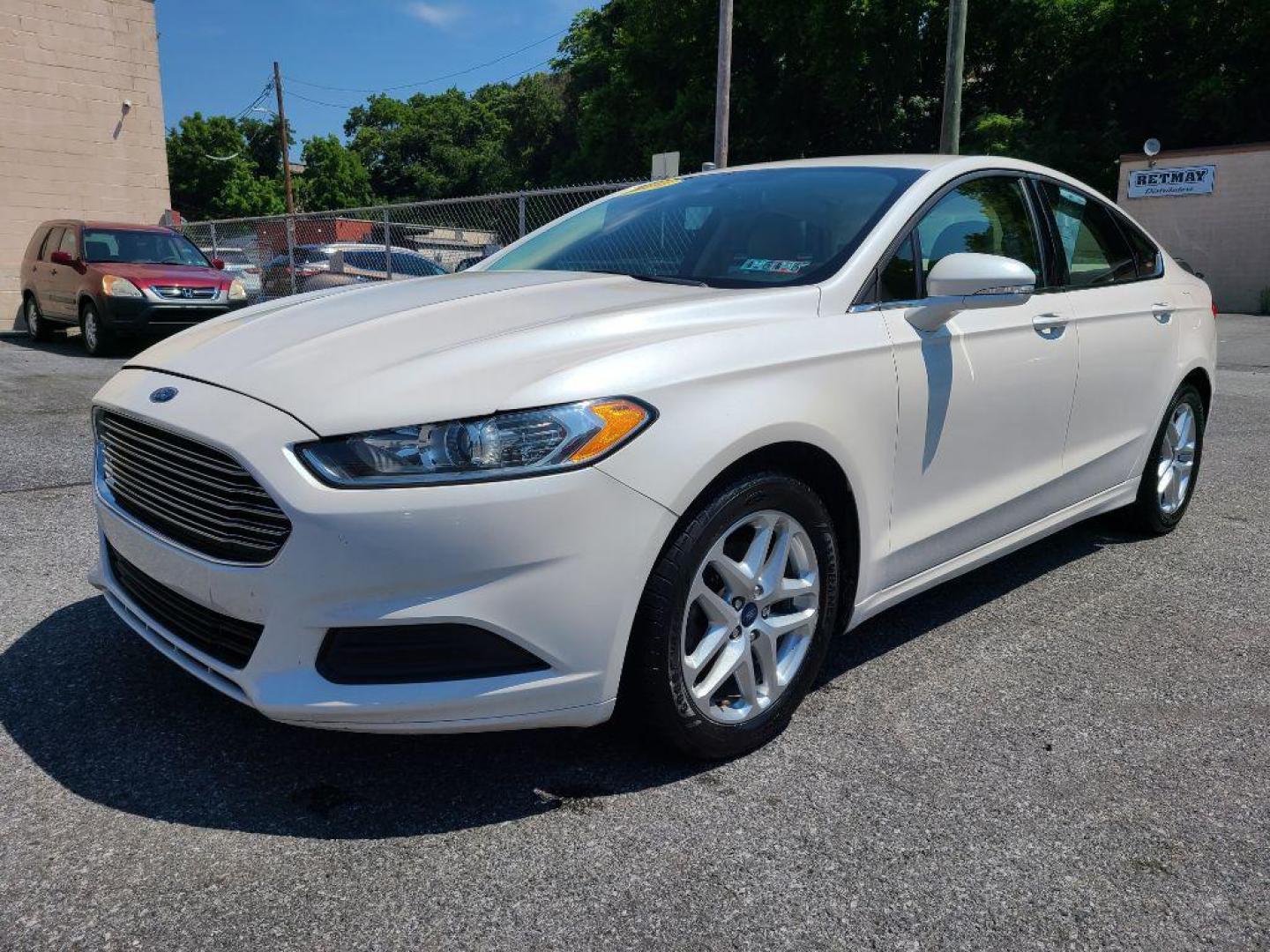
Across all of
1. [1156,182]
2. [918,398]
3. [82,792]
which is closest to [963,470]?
[918,398]

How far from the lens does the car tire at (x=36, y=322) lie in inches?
535

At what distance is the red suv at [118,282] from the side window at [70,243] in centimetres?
2

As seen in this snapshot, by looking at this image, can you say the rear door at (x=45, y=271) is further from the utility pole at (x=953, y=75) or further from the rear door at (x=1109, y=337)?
the rear door at (x=1109, y=337)

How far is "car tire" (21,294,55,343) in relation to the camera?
44.6ft

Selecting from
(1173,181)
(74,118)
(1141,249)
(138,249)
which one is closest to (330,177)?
(74,118)

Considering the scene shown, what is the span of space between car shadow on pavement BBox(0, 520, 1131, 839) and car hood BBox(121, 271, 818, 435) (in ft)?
2.89

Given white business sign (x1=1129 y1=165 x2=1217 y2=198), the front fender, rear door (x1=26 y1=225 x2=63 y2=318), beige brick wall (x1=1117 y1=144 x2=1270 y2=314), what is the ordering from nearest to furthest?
1. the front fender
2. rear door (x1=26 y1=225 x2=63 y2=318)
3. beige brick wall (x1=1117 y1=144 x2=1270 y2=314)
4. white business sign (x1=1129 y1=165 x2=1217 y2=198)

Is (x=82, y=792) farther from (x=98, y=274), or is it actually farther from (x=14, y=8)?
(x=14, y=8)

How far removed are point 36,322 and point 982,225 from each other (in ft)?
45.7

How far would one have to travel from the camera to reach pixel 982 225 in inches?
134

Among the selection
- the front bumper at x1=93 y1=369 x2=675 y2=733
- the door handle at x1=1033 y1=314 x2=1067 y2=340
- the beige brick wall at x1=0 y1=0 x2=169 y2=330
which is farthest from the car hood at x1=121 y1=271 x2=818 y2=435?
the beige brick wall at x1=0 y1=0 x2=169 y2=330

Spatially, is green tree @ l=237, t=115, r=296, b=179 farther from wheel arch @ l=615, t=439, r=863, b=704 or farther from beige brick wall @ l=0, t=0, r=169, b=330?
wheel arch @ l=615, t=439, r=863, b=704

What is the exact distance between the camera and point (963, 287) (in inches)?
111

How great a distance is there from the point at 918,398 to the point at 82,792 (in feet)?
7.62
